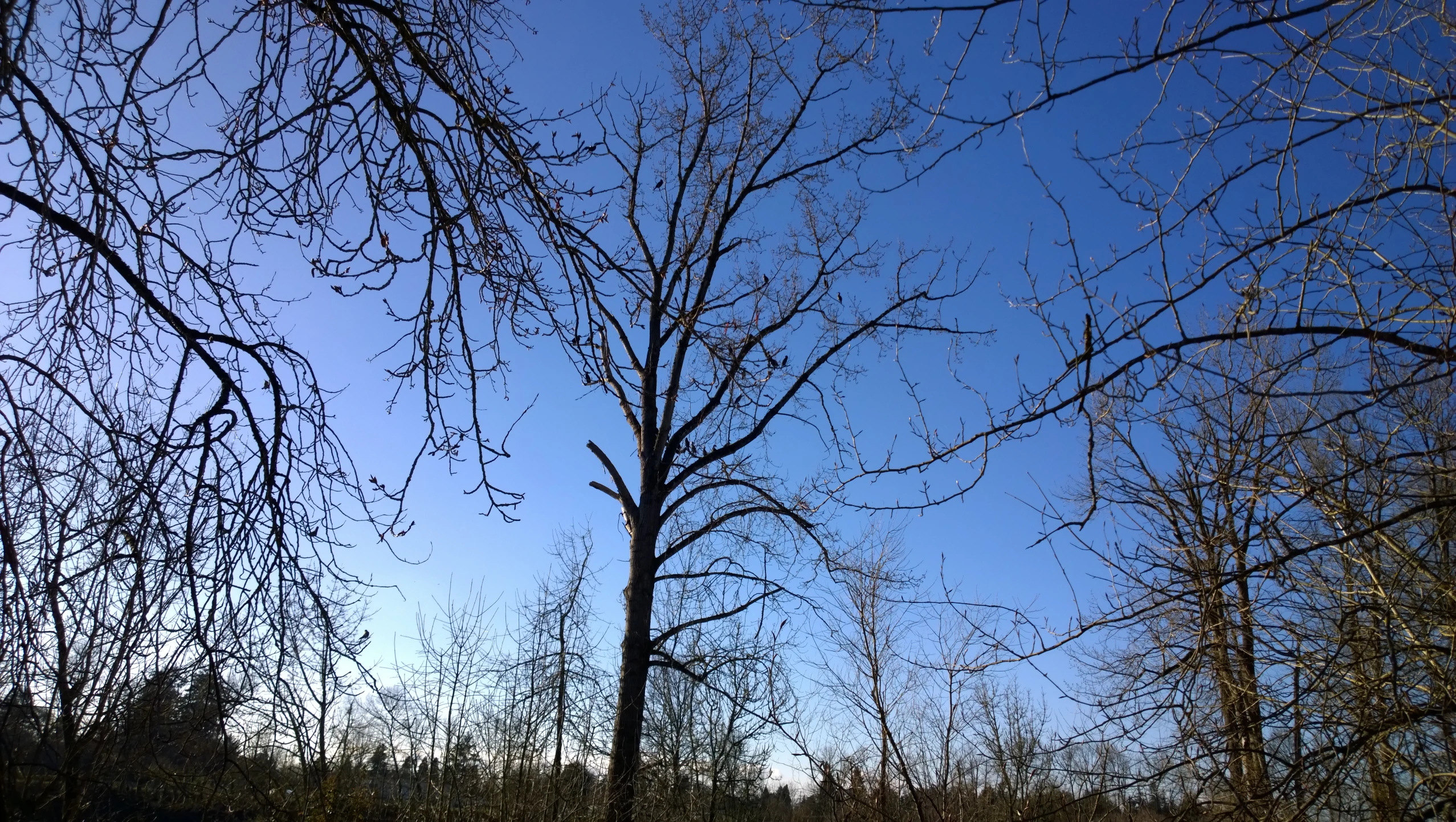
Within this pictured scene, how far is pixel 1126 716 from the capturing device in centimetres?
347

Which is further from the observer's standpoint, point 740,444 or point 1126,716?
point 740,444

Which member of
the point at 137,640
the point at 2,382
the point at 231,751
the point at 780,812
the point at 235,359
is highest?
the point at 235,359

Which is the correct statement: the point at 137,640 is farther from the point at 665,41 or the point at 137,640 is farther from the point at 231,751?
the point at 665,41

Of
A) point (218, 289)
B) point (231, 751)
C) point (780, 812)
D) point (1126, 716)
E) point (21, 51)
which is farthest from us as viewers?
point (780, 812)

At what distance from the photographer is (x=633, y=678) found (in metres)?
8.56

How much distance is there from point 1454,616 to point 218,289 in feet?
14.8

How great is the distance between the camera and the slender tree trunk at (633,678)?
8102mm

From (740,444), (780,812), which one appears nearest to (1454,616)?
→ (740,444)

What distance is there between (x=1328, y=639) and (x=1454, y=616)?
371mm

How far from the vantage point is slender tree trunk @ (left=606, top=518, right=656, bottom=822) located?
810 cm

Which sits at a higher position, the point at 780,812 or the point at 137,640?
the point at 137,640

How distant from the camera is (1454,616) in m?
2.84

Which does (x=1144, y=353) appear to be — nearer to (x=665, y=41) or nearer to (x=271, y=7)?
(x=271, y=7)

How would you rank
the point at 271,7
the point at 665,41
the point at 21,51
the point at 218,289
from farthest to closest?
the point at 665,41, the point at 218,289, the point at 271,7, the point at 21,51
